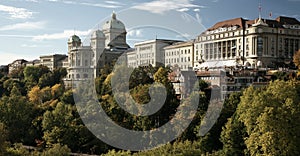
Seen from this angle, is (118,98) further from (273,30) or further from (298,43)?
(298,43)

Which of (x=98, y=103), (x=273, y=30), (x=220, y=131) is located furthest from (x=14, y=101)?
(x=273, y=30)

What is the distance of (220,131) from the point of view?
27859mm

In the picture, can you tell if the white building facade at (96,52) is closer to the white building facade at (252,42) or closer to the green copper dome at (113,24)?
the green copper dome at (113,24)

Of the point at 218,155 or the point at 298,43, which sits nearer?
the point at 218,155

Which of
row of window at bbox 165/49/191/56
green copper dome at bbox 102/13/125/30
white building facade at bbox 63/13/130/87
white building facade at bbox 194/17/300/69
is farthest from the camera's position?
green copper dome at bbox 102/13/125/30

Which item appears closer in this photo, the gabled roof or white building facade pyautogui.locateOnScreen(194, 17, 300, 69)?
white building facade pyautogui.locateOnScreen(194, 17, 300, 69)

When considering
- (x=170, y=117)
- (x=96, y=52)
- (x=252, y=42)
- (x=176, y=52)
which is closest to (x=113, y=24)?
(x=96, y=52)

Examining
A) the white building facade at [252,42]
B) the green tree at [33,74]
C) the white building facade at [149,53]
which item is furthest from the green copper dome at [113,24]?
the white building facade at [252,42]

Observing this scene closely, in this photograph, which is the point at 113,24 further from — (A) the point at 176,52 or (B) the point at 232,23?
(B) the point at 232,23

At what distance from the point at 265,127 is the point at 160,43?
39308 millimetres

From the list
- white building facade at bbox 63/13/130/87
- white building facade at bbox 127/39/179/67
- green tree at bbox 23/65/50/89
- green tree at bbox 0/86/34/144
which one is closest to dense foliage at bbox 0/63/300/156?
green tree at bbox 0/86/34/144

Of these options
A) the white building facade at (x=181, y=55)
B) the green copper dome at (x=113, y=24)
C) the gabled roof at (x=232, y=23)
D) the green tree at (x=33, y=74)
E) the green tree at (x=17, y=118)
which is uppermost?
the green copper dome at (x=113, y=24)

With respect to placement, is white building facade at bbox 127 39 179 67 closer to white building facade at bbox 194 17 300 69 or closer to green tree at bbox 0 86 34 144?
white building facade at bbox 194 17 300 69

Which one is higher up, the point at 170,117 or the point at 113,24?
the point at 113,24
